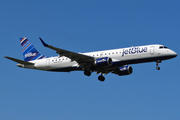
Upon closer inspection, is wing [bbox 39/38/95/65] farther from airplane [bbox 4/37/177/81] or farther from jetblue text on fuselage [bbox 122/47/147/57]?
jetblue text on fuselage [bbox 122/47/147/57]

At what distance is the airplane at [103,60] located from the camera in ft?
143

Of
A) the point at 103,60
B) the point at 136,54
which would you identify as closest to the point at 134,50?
the point at 136,54

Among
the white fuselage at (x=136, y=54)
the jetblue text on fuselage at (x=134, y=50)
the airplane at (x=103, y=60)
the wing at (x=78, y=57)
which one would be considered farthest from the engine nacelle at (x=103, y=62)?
the jetblue text on fuselage at (x=134, y=50)

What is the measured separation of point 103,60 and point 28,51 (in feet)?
53.1

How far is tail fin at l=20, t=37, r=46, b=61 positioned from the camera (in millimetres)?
52719

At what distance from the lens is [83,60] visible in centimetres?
4519

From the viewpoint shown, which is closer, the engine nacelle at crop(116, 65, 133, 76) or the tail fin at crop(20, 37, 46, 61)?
the engine nacelle at crop(116, 65, 133, 76)

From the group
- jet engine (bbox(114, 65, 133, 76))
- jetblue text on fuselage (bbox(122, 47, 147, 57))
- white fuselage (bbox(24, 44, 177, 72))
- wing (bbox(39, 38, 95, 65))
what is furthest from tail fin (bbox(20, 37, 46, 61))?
jetblue text on fuselage (bbox(122, 47, 147, 57))

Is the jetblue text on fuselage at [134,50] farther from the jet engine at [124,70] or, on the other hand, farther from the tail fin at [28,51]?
the tail fin at [28,51]

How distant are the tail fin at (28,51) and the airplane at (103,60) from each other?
2.57 m

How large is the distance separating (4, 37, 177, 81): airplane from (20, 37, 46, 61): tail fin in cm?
257

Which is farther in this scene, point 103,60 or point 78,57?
point 78,57

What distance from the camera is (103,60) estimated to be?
143ft

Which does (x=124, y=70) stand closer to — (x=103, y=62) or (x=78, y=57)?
(x=103, y=62)
